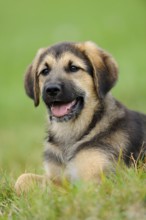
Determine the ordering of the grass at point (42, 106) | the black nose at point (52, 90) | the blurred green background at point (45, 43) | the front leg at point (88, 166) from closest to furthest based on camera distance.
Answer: the grass at point (42, 106), the front leg at point (88, 166), the black nose at point (52, 90), the blurred green background at point (45, 43)

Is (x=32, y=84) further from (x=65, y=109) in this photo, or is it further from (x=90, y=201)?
(x=90, y=201)

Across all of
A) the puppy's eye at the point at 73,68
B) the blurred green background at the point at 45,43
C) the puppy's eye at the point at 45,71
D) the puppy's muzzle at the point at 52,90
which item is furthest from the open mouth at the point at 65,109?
the blurred green background at the point at 45,43

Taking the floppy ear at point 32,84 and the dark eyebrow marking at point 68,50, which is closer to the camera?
the dark eyebrow marking at point 68,50

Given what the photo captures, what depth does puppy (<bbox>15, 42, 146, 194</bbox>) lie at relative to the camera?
31.1 feet

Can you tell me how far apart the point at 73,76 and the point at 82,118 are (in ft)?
1.63

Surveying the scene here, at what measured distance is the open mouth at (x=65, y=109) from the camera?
32.4 feet

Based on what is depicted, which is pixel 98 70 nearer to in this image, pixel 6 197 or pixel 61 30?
pixel 6 197

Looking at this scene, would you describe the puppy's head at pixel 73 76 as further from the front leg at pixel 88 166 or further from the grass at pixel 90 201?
the grass at pixel 90 201

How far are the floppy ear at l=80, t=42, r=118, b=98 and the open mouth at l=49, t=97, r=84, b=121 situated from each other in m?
0.29

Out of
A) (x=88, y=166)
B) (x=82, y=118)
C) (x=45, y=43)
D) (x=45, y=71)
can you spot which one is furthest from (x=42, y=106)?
(x=88, y=166)

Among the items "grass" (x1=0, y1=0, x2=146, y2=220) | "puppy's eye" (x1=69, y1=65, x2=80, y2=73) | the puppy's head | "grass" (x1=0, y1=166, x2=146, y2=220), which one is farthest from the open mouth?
"grass" (x1=0, y1=166, x2=146, y2=220)

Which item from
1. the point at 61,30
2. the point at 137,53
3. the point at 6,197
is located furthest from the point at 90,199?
the point at 61,30

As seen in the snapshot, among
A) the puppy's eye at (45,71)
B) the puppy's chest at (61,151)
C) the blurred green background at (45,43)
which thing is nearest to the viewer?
the puppy's chest at (61,151)

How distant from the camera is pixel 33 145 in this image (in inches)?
742
